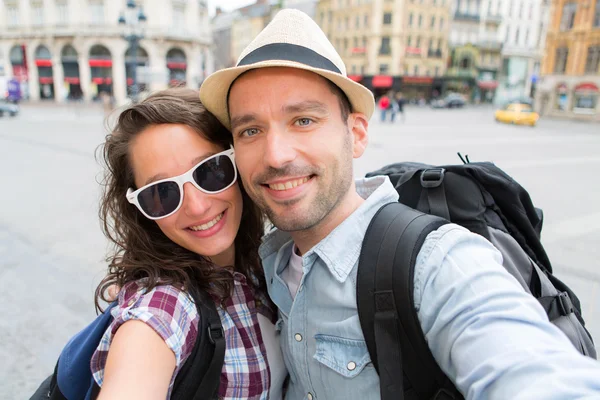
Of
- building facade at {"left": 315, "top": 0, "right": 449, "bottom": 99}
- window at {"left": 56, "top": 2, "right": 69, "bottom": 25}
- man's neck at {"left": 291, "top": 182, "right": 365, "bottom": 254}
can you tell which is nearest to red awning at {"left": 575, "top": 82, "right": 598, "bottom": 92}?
building facade at {"left": 315, "top": 0, "right": 449, "bottom": 99}

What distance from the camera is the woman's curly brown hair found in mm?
1531

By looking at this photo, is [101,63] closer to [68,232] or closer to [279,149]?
[68,232]

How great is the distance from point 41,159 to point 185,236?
32.7 ft

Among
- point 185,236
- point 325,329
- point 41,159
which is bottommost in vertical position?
point 41,159

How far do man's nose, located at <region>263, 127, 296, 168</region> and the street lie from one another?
2471 millimetres

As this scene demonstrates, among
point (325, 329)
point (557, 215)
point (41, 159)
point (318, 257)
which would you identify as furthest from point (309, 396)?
point (41, 159)

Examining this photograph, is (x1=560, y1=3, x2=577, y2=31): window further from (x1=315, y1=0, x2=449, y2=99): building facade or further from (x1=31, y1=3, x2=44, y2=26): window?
(x1=31, y1=3, x2=44, y2=26): window

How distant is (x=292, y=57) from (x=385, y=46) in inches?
1802

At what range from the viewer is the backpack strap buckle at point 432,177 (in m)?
1.54

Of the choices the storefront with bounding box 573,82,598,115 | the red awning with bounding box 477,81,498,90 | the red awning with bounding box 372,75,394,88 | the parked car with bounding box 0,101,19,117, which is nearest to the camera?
the parked car with bounding box 0,101,19,117

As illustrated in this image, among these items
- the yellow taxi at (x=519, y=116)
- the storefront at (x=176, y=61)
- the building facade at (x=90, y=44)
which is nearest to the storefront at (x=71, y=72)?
the building facade at (x=90, y=44)

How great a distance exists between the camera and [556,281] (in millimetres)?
1515

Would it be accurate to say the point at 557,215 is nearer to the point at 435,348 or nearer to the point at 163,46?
the point at 435,348

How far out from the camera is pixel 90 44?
118 feet
